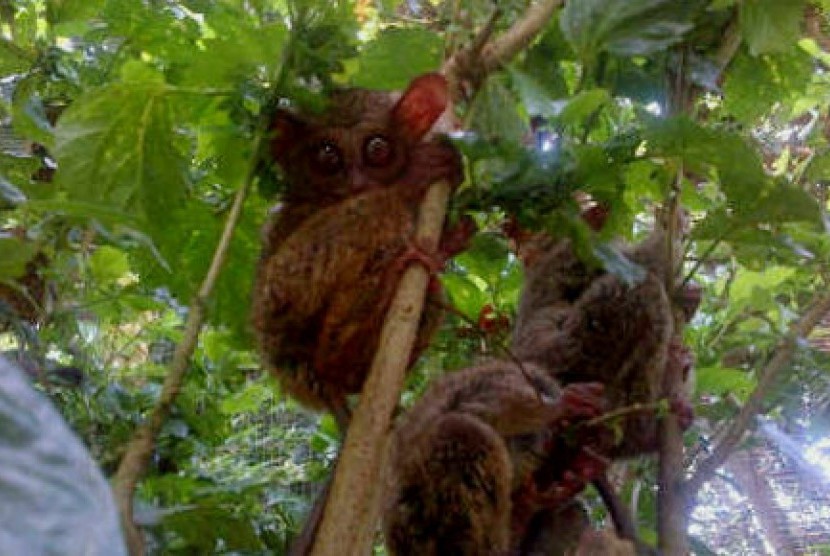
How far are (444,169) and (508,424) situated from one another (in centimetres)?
67

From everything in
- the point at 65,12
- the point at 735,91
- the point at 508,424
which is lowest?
the point at 508,424

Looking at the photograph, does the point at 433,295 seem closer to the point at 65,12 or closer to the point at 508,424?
the point at 508,424

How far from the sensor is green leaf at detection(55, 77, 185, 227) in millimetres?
1974

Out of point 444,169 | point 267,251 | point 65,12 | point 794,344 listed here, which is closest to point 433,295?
point 444,169

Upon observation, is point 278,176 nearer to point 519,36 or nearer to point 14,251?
point 519,36

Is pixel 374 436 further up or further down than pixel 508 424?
further down

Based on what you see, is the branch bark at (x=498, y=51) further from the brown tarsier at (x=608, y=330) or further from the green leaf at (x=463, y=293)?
the green leaf at (x=463, y=293)

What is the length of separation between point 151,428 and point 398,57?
1.10 metres

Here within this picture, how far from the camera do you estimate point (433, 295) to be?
7.38 ft

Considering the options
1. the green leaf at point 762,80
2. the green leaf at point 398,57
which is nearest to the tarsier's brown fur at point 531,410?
the green leaf at point 762,80

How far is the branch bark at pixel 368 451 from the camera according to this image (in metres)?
1.57

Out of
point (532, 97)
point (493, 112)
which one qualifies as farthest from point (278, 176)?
point (532, 97)

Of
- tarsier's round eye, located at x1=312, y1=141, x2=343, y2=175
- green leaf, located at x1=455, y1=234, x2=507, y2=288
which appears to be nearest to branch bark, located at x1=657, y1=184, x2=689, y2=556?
green leaf, located at x1=455, y1=234, x2=507, y2=288

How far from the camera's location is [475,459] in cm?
230
